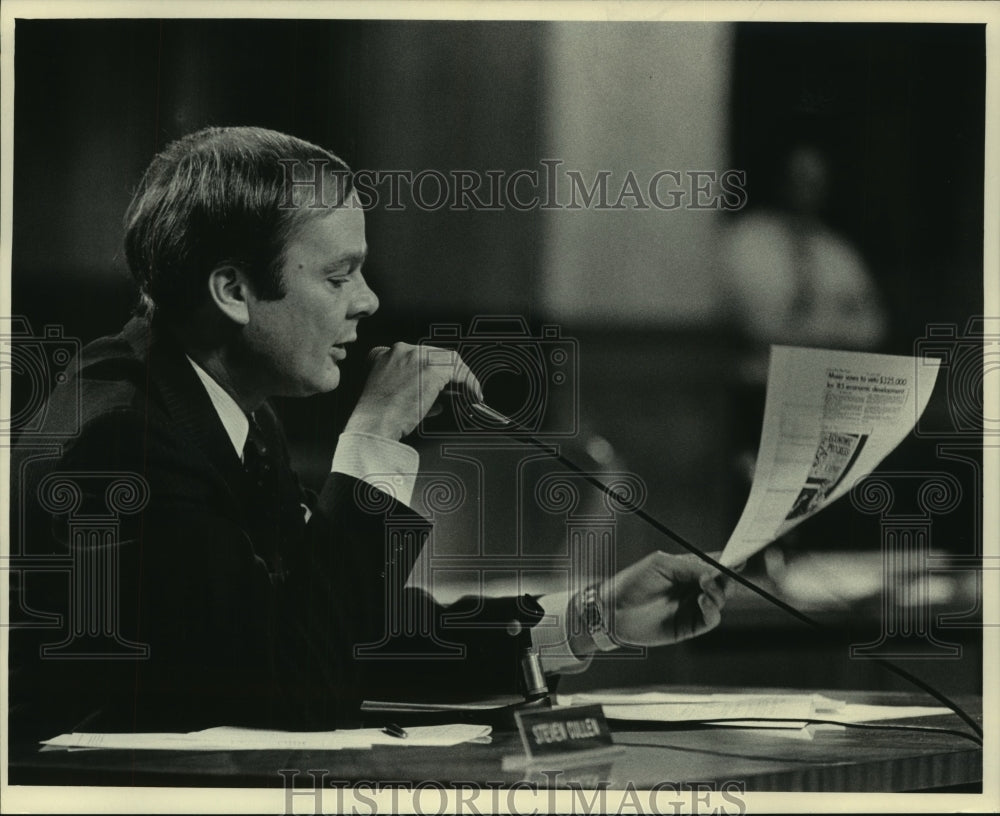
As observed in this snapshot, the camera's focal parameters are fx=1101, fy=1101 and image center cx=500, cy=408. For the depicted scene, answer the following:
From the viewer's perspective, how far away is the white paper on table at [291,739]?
107 inches

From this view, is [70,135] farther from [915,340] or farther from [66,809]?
[915,340]

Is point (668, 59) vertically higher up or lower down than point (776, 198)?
higher up

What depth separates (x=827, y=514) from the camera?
279 centimetres

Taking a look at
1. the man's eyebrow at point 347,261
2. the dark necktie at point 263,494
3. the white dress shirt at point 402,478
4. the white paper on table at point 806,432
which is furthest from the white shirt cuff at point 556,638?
the man's eyebrow at point 347,261

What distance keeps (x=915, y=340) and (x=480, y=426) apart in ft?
3.70

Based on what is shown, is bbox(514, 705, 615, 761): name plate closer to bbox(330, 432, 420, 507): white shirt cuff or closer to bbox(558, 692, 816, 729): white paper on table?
bbox(558, 692, 816, 729): white paper on table

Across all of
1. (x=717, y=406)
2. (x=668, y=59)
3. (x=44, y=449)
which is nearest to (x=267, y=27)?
(x=668, y=59)

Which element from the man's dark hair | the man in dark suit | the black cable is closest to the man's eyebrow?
the man in dark suit

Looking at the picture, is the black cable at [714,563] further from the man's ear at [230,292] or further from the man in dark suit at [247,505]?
the man's ear at [230,292]

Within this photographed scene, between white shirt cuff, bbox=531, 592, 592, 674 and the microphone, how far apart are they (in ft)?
1.51

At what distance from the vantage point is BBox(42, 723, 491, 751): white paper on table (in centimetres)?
273

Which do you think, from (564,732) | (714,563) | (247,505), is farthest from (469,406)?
(564,732)

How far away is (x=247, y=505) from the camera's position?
272cm

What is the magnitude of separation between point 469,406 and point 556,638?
2.06ft
